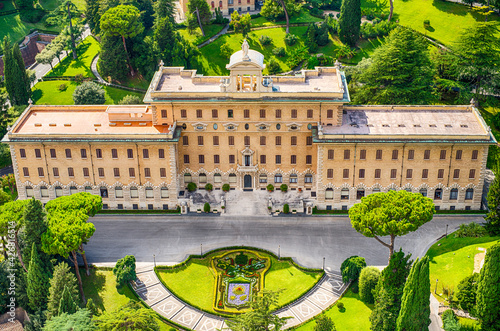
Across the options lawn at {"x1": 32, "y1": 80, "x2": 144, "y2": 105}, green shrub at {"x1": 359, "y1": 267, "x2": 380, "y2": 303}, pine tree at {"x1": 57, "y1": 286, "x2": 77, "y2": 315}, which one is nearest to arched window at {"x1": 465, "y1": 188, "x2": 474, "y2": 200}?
green shrub at {"x1": 359, "y1": 267, "x2": 380, "y2": 303}

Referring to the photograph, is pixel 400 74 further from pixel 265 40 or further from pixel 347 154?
pixel 265 40

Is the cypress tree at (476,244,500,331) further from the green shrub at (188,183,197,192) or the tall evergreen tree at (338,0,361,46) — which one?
the tall evergreen tree at (338,0,361,46)

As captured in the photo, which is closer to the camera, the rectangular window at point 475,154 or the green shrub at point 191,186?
the rectangular window at point 475,154

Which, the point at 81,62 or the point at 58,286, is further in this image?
the point at 81,62

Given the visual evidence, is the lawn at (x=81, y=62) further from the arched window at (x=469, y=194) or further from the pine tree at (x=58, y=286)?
the arched window at (x=469, y=194)

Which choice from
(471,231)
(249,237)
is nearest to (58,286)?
(249,237)

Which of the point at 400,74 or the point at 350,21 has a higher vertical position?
the point at 350,21

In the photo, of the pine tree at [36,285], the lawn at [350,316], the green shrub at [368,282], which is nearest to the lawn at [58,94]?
the pine tree at [36,285]
